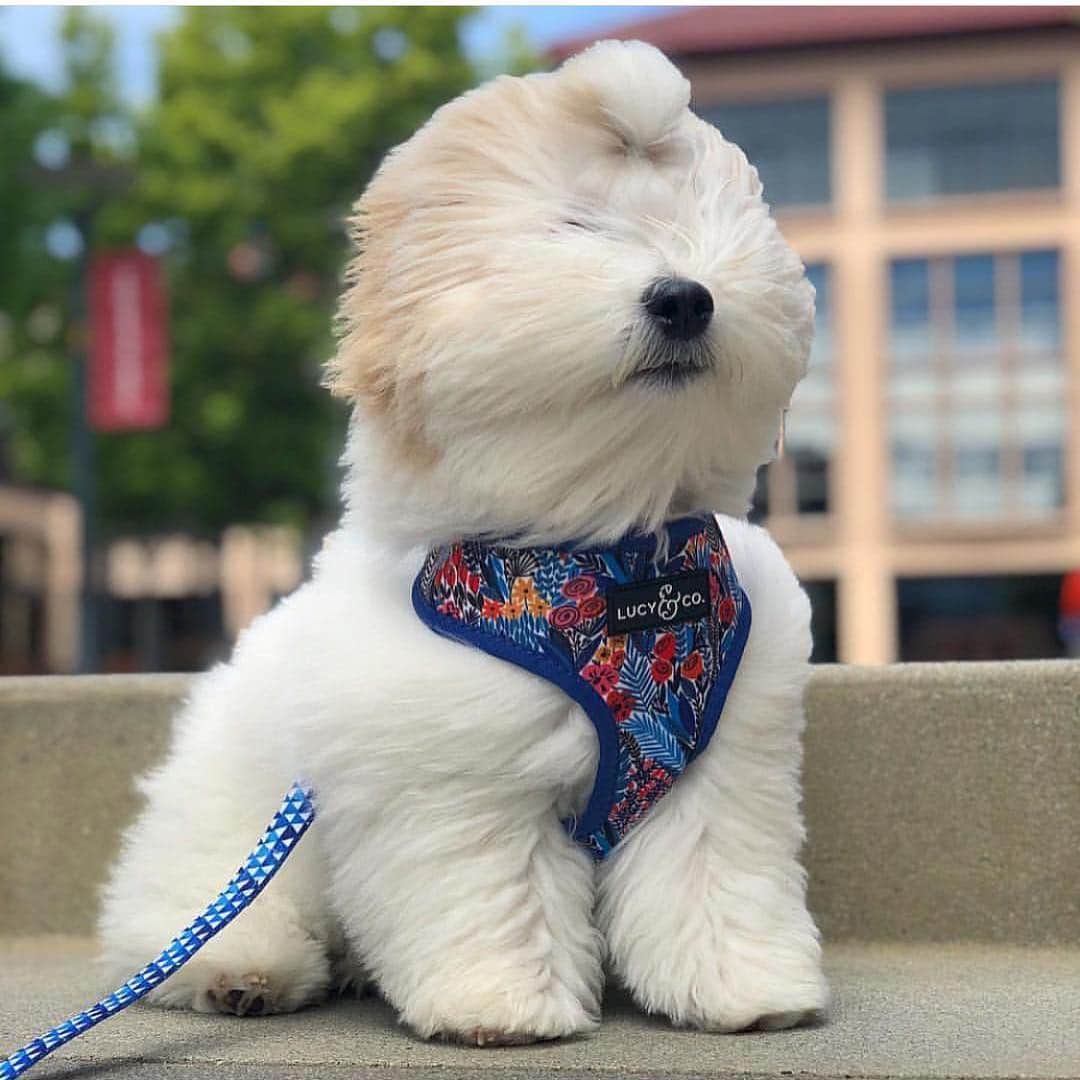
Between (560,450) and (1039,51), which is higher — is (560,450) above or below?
below

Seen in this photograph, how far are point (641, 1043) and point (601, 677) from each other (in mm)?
577

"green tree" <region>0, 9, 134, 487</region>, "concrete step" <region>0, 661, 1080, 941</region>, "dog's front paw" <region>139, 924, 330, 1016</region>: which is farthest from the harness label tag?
"green tree" <region>0, 9, 134, 487</region>

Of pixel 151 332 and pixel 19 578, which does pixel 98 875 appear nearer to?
pixel 151 332

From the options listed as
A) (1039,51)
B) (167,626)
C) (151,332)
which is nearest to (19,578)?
(167,626)

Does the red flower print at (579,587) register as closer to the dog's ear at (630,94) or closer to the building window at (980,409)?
the dog's ear at (630,94)

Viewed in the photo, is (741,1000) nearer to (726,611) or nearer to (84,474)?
(726,611)

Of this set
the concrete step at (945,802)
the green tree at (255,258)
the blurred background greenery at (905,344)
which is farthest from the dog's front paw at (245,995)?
the blurred background greenery at (905,344)

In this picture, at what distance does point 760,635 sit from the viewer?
2834mm

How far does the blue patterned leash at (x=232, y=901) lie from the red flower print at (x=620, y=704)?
1.79 ft

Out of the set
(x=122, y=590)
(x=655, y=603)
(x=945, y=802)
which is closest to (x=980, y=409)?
(x=122, y=590)

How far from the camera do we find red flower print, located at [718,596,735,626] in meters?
2.76

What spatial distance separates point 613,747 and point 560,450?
500mm

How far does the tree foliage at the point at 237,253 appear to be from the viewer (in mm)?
19172

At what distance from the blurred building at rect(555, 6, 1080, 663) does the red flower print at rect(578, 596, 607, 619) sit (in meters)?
32.5
